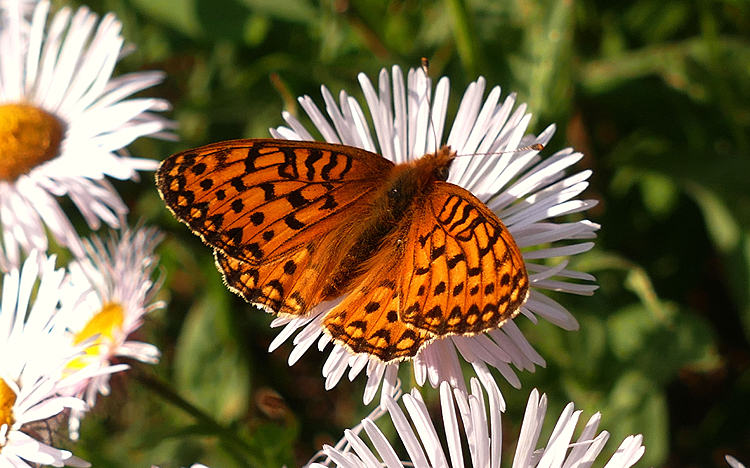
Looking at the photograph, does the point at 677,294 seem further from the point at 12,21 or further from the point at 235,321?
the point at 12,21

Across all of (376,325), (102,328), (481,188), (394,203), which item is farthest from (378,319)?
(102,328)

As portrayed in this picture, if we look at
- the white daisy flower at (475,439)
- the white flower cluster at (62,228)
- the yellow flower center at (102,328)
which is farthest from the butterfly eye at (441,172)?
the yellow flower center at (102,328)

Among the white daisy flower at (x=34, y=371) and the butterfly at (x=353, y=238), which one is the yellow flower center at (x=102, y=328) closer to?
the white daisy flower at (x=34, y=371)

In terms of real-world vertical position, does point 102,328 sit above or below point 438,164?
below

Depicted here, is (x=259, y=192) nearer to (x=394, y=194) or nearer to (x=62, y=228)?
(x=394, y=194)

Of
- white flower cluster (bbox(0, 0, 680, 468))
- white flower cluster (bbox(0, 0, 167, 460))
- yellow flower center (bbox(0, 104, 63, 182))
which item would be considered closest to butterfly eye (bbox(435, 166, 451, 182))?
white flower cluster (bbox(0, 0, 680, 468))

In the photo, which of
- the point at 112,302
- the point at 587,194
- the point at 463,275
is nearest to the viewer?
the point at 463,275

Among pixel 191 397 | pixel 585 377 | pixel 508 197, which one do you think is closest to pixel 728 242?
pixel 585 377
